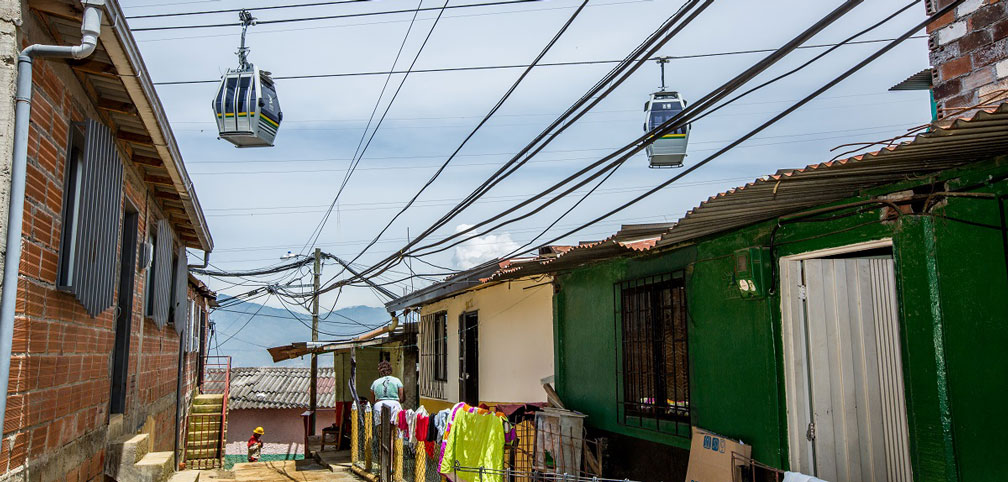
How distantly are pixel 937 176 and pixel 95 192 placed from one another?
5.90m

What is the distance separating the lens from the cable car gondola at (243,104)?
9734mm

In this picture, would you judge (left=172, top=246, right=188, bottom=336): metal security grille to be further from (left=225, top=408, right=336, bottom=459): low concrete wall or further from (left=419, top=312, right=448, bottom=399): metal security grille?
(left=225, top=408, right=336, bottom=459): low concrete wall

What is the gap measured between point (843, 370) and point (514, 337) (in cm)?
713

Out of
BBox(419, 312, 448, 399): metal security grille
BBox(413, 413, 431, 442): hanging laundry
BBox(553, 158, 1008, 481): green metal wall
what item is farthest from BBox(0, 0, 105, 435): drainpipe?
BBox(419, 312, 448, 399): metal security grille

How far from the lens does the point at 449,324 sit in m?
16.9

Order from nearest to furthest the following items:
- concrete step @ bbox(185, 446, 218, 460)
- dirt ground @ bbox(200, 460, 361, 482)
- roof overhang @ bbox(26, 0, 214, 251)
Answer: roof overhang @ bbox(26, 0, 214, 251), dirt ground @ bbox(200, 460, 361, 482), concrete step @ bbox(185, 446, 218, 460)

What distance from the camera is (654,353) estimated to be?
29.1ft

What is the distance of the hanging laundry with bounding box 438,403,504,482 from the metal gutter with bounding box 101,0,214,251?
4.36 meters

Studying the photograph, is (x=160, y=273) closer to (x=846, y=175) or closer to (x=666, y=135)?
(x=666, y=135)

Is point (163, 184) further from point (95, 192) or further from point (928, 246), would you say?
point (928, 246)

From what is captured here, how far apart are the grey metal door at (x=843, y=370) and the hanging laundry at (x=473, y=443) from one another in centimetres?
399

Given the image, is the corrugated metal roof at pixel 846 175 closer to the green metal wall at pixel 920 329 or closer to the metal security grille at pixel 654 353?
the green metal wall at pixel 920 329

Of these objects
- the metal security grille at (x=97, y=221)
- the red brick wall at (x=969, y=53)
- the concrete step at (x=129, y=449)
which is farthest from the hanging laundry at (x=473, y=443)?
the red brick wall at (x=969, y=53)

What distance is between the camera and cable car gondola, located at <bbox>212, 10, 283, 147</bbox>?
9.73 meters
